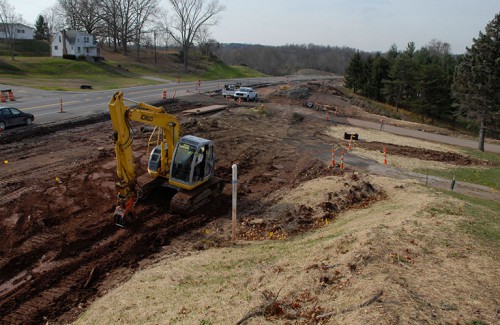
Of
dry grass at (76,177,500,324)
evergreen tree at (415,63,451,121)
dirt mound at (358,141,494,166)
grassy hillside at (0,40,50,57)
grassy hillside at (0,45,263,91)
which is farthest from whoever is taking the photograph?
grassy hillside at (0,40,50,57)

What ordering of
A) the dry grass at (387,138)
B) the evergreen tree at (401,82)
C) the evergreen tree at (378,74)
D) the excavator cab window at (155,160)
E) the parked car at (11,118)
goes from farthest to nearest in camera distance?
1. the evergreen tree at (378,74)
2. the evergreen tree at (401,82)
3. the dry grass at (387,138)
4. the parked car at (11,118)
5. the excavator cab window at (155,160)

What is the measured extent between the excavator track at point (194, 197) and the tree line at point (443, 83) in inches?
1023

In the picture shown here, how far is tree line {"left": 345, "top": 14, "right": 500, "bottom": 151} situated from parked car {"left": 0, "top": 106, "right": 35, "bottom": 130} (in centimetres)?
3382

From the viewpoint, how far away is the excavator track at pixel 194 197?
51.1 feet

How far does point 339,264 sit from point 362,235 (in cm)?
174

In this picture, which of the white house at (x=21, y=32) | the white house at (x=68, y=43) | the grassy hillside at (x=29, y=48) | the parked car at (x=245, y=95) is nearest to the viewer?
the parked car at (x=245, y=95)

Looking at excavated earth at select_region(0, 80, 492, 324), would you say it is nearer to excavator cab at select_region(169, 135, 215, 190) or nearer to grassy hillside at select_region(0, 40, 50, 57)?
excavator cab at select_region(169, 135, 215, 190)

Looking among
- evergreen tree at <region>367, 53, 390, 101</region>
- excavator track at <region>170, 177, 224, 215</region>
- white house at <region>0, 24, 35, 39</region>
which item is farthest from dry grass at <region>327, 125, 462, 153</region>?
white house at <region>0, 24, 35, 39</region>

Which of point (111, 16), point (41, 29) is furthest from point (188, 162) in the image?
point (41, 29)

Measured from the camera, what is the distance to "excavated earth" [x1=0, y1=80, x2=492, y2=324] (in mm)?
11453

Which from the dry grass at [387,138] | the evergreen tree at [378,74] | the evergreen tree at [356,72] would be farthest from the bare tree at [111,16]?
the dry grass at [387,138]

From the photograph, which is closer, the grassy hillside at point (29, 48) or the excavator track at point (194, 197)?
the excavator track at point (194, 197)

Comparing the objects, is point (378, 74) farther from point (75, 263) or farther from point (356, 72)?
point (75, 263)

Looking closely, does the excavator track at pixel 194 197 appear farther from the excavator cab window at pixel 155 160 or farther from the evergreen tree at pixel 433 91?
the evergreen tree at pixel 433 91
